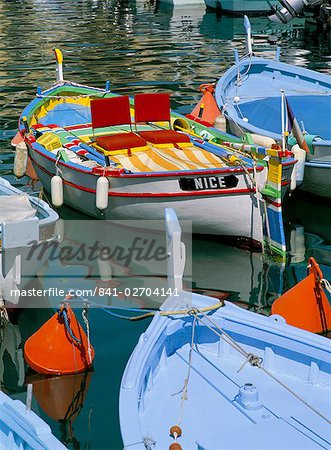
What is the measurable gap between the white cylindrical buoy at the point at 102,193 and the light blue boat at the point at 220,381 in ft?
16.2

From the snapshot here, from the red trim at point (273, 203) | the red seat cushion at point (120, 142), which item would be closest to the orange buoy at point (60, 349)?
the red trim at point (273, 203)

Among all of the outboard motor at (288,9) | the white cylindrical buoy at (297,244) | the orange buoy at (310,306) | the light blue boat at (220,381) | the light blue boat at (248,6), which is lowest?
the light blue boat at (248,6)

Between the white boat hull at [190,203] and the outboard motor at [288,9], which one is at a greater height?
the white boat hull at [190,203]

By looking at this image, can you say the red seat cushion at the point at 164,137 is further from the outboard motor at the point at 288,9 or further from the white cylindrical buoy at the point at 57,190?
the outboard motor at the point at 288,9

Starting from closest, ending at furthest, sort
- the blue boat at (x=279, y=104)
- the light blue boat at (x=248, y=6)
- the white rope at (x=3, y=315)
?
the white rope at (x=3, y=315)
the blue boat at (x=279, y=104)
the light blue boat at (x=248, y=6)

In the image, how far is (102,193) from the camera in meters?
15.2

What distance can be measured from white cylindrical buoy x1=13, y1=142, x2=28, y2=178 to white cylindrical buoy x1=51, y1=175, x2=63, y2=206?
2197 millimetres

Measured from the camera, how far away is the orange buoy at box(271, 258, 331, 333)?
39.0ft

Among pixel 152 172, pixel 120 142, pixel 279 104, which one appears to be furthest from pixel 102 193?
pixel 279 104

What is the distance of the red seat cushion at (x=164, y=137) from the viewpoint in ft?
54.2

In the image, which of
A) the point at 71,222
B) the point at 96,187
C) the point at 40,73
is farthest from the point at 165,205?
the point at 40,73

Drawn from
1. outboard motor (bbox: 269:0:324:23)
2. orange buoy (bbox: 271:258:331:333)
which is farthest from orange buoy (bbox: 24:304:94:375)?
outboard motor (bbox: 269:0:324:23)

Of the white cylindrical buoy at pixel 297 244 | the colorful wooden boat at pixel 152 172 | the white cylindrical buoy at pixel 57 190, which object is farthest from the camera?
the white cylindrical buoy at pixel 57 190

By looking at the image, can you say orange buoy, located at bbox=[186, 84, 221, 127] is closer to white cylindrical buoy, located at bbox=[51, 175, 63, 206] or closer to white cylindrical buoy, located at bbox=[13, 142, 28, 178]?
white cylindrical buoy, located at bbox=[13, 142, 28, 178]
